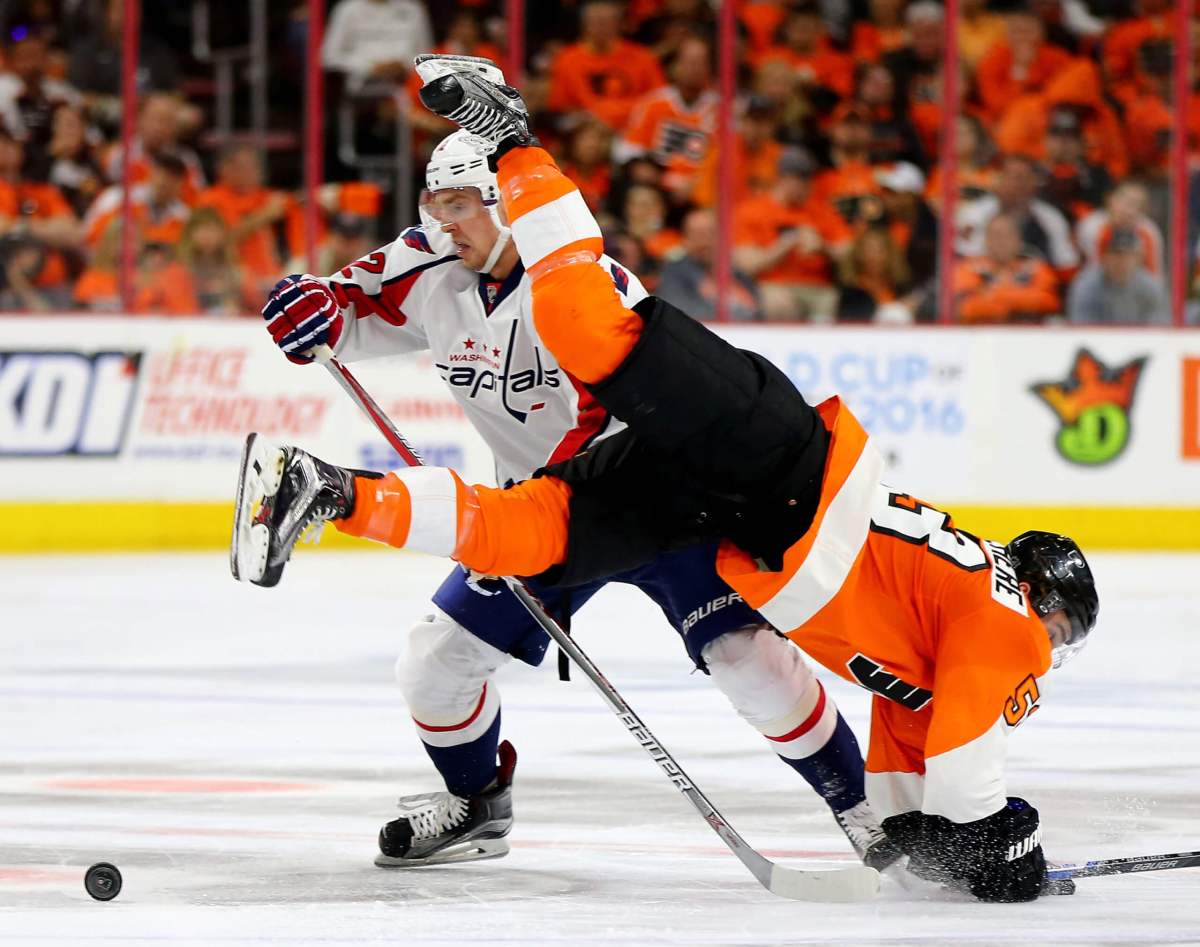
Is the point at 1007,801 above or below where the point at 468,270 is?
below

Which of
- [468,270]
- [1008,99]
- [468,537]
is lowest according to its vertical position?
[1008,99]

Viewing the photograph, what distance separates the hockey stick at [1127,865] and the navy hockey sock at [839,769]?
1.17ft

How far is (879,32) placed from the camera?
8.15 meters

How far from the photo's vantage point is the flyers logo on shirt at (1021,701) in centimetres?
281

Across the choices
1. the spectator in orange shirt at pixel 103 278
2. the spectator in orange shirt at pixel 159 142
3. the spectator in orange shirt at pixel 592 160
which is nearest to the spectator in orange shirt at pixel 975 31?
the spectator in orange shirt at pixel 592 160

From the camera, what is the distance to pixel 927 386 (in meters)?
7.66

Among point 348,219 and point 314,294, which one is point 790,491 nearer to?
point 314,294

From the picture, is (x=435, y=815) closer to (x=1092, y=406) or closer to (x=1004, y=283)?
(x=1092, y=406)

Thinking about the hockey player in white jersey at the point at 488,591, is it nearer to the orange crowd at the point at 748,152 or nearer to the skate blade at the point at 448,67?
the skate blade at the point at 448,67

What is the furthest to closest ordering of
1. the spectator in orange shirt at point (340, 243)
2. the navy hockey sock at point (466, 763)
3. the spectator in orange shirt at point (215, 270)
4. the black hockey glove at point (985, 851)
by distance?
the spectator in orange shirt at point (340, 243), the spectator in orange shirt at point (215, 270), the navy hockey sock at point (466, 763), the black hockey glove at point (985, 851)

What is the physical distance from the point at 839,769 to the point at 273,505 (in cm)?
103

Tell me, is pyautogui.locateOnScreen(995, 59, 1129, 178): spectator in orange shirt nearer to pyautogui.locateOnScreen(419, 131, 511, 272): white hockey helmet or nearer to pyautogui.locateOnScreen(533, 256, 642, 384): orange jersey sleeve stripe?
pyautogui.locateOnScreen(419, 131, 511, 272): white hockey helmet

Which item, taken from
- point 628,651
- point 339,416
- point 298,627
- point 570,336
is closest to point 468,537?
point 570,336

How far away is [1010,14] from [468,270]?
562cm
